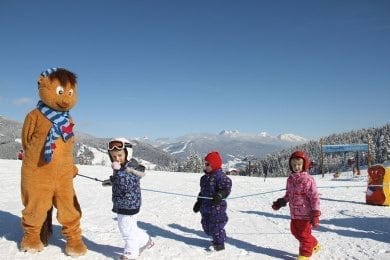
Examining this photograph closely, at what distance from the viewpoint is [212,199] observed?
22.0 feet

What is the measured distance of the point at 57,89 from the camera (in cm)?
609

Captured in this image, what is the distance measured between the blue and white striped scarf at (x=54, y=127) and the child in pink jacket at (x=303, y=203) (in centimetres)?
348

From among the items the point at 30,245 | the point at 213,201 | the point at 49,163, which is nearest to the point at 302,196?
the point at 213,201

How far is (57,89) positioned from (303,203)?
4046 mm

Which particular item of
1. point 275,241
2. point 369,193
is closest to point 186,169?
point 369,193

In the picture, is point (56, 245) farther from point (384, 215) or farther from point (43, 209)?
point (384, 215)

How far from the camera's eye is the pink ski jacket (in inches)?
247

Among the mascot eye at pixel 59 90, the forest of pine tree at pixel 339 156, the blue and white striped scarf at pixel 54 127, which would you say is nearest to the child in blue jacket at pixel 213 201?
the blue and white striped scarf at pixel 54 127

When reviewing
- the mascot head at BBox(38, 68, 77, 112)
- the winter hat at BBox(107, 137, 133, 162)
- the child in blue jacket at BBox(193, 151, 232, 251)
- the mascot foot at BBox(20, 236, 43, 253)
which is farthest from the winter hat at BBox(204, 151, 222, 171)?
the mascot foot at BBox(20, 236, 43, 253)

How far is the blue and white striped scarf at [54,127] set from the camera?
585cm

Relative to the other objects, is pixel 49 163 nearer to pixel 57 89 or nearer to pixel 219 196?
pixel 57 89

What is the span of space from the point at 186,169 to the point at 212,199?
237 feet

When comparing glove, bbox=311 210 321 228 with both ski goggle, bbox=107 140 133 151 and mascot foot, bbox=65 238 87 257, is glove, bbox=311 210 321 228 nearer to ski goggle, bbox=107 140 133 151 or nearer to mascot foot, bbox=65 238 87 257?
ski goggle, bbox=107 140 133 151

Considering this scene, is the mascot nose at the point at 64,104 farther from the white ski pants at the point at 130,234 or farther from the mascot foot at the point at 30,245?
the mascot foot at the point at 30,245
